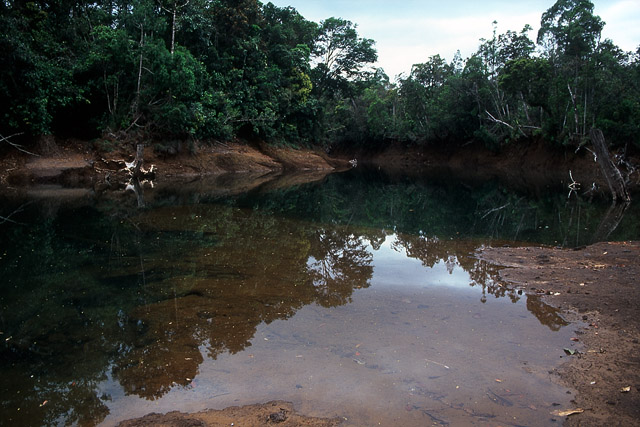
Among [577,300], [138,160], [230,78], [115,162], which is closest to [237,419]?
[577,300]

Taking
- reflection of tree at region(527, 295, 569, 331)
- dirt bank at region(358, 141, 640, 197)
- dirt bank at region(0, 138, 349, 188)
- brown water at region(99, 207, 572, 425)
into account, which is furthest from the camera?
dirt bank at region(358, 141, 640, 197)

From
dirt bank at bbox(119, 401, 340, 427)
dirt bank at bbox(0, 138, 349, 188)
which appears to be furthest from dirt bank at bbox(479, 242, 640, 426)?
dirt bank at bbox(0, 138, 349, 188)

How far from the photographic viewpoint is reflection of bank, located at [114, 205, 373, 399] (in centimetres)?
458

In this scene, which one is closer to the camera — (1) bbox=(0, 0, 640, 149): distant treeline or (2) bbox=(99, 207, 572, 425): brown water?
(2) bbox=(99, 207, 572, 425): brown water

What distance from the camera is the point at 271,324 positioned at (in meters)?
5.42

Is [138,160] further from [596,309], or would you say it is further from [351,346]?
[596,309]

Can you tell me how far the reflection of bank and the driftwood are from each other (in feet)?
32.8

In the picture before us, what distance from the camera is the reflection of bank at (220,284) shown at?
4.58m

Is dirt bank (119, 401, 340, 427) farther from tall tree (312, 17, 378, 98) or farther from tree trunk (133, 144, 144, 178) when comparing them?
tall tree (312, 17, 378, 98)

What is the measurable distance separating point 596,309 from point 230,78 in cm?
2987

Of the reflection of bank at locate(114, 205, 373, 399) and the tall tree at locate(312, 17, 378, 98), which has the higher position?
the tall tree at locate(312, 17, 378, 98)

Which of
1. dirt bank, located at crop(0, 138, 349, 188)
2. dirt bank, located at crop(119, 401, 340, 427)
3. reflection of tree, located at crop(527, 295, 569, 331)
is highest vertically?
dirt bank, located at crop(0, 138, 349, 188)

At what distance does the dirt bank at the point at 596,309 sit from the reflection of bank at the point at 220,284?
9.57ft

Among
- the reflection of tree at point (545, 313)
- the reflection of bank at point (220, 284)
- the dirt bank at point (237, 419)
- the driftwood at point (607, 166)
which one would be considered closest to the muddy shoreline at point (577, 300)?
the dirt bank at point (237, 419)
